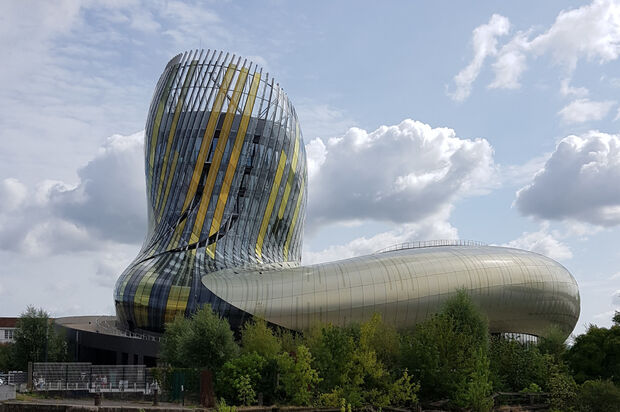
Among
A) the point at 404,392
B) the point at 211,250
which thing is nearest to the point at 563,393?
the point at 404,392

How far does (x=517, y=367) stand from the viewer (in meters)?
51.5

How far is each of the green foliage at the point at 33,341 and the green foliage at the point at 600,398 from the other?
146 feet

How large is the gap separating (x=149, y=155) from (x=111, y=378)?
4125cm

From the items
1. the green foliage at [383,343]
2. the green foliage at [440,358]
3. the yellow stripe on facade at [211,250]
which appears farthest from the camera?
the yellow stripe on facade at [211,250]

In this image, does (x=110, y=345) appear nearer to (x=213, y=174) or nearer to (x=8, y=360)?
(x=8, y=360)

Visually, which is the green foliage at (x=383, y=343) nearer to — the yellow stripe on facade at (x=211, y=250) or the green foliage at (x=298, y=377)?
the green foliage at (x=298, y=377)

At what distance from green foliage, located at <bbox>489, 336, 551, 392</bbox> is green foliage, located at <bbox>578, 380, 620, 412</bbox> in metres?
7.17

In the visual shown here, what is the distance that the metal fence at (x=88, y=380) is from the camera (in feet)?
131

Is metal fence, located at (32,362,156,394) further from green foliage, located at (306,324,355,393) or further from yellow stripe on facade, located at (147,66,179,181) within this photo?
yellow stripe on facade, located at (147,66,179,181)

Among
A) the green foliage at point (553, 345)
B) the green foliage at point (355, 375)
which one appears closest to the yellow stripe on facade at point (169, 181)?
the green foliage at point (355, 375)

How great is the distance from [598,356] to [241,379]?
2526 centimetres

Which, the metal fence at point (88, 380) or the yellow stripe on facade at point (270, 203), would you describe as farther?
the yellow stripe on facade at point (270, 203)

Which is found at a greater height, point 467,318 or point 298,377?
point 467,318

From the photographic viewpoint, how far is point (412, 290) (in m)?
60.0
